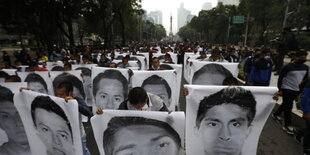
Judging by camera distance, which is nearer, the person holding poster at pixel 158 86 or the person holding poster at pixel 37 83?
the person holding poster at pixel 158 86

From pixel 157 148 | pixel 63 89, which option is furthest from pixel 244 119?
pixel 63 89

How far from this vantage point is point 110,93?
497 cm

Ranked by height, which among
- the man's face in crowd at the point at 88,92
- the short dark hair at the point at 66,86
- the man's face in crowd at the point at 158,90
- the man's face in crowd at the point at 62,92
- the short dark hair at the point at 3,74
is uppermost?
the short dark hair at the point at 66,86

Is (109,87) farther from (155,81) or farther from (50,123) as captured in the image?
(50,123)

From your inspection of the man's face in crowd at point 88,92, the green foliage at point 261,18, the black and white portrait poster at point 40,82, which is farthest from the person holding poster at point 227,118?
the green foliage at point 261,18

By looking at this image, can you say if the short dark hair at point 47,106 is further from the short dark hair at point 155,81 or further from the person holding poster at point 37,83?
the person holding poster at point 37,83

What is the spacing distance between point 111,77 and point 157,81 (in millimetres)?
1145

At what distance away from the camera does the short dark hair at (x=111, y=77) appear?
192 inches

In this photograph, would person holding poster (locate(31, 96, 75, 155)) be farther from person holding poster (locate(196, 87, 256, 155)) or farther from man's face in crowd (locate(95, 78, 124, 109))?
man's face in crowd (locate(95, 78, 124, 109))

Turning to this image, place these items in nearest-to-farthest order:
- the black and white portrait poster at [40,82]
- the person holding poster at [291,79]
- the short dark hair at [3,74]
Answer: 1. the person holding poster at [291,79]
2. the black and white portrait poster at [40,82]
3. the short dark hair at [3,74]

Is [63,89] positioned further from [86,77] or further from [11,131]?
[86,77]

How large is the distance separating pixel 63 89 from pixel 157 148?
1.53 metres

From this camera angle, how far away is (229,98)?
2.85 meters

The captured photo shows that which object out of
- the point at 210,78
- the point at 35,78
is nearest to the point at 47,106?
the point at 35,78
